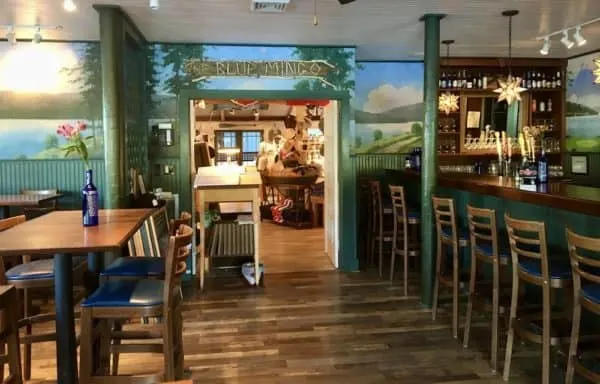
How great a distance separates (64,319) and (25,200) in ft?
9.03

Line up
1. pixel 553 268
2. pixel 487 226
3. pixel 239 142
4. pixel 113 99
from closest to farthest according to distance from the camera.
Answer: pixel 553 268
pixel 487 226
pixel 113 99
pixel 239 142

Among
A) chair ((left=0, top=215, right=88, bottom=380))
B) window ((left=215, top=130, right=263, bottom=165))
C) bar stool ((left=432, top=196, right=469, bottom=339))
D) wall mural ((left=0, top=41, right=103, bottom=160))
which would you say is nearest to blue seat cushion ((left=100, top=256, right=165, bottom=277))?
chair ((left=0, top=215, right=88, bottom=380))

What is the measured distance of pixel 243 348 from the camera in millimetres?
3912

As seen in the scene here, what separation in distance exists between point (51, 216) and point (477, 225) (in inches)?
115

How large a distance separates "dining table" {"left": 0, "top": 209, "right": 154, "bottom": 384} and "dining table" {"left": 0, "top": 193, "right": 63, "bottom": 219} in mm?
1900

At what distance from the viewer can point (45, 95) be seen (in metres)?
5.83

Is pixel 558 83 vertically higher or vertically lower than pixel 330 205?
higher

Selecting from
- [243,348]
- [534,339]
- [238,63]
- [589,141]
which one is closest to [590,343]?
[534,339]

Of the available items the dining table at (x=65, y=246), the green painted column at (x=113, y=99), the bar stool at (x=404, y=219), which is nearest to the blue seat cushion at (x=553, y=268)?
the bar stool at (x=404, y=219)

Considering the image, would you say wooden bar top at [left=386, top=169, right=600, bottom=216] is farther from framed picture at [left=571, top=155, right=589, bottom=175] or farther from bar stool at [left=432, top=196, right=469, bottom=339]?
framed picture at [left=571, top=155, right=589, bottom=175]

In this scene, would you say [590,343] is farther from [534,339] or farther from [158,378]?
[158,378]

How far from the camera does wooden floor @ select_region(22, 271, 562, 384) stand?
3.45m

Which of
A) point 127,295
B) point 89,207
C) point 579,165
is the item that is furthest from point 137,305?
point 579,165

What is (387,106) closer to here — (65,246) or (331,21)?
(331,21)
